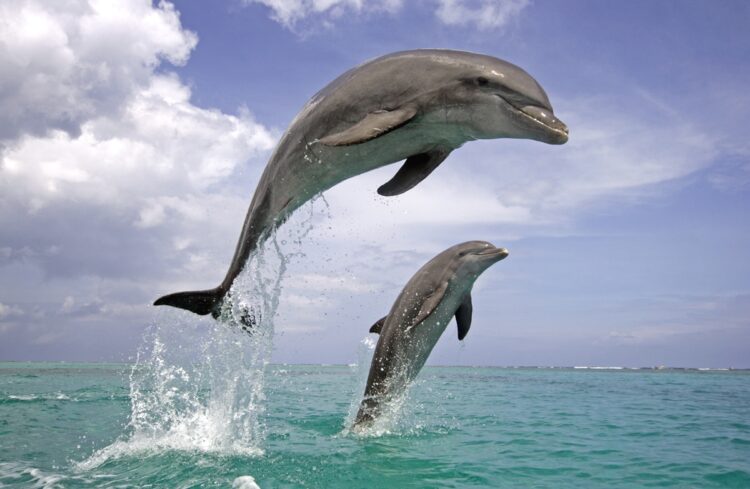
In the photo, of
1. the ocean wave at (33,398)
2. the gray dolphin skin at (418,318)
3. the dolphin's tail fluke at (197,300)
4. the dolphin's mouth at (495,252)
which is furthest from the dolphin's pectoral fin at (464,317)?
the ocean wave at (33,398)

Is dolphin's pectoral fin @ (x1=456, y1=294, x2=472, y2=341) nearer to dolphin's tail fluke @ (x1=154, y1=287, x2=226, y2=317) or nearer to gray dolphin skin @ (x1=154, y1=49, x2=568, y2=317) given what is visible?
dolphin's tail fluke @ (x1=154, y1=287, x2=226, y2=317)

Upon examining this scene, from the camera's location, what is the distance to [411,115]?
4875mm

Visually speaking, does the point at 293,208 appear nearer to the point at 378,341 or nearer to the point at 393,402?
the point at 378,341

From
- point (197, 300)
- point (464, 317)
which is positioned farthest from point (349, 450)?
point (464, 317)

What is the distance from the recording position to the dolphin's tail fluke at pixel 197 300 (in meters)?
7.20

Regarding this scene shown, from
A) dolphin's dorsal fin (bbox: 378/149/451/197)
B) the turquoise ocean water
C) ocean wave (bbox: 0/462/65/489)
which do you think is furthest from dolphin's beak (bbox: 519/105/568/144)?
ocean wave (bbox: 0/462/65/489)

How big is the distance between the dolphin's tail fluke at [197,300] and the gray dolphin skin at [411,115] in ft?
7.24

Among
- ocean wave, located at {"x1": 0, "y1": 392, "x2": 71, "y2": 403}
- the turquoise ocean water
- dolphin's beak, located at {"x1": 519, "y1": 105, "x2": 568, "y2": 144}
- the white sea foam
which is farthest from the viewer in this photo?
ocean wave, located at {"x1": 0, "y1": 392, "x2": 71, "y2": 403}

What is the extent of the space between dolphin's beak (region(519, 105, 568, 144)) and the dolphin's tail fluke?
424 centimetres

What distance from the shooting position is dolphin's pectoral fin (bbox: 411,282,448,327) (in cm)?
864

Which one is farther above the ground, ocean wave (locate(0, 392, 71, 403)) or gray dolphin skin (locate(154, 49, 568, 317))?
gray dolphin skin (locate(154, 49, 568, 317))

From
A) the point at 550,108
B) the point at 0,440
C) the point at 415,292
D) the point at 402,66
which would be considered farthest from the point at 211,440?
the point at 550,108

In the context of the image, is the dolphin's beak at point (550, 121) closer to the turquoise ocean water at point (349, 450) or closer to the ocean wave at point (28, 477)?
the turquoise ocean water at point (349, 450)

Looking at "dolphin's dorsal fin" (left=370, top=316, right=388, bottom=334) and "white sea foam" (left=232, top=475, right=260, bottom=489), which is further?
"dolphin's dorsal fin" (left=370, top=316, right=388, bottom=334)
